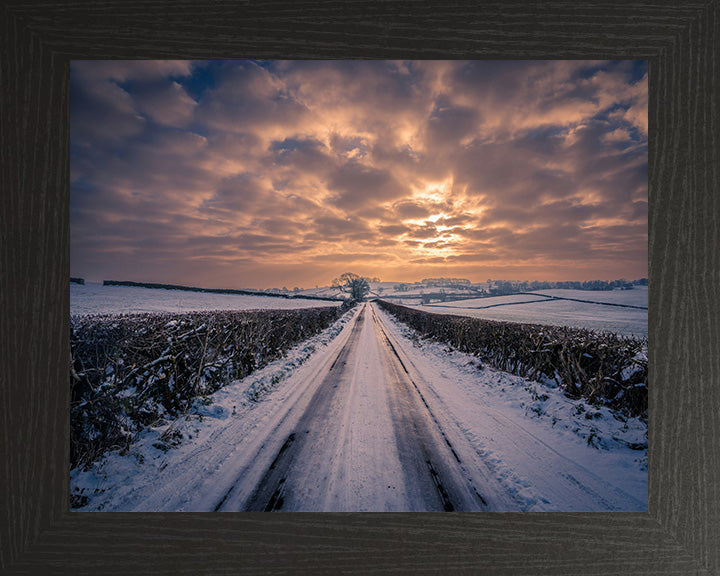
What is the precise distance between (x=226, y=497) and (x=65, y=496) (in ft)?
3.44

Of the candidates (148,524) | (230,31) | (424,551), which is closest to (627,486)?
(424,551)

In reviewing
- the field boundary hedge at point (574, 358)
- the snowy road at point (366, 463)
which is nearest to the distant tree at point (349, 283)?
the snowy road at point (366, 463)

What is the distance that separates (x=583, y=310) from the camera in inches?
135

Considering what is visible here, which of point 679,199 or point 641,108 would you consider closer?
point 679,199

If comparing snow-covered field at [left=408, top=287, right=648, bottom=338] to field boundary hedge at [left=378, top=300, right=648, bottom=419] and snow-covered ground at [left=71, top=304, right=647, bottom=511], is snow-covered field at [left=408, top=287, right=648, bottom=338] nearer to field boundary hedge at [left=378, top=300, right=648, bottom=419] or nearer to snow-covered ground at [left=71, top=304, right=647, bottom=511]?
field boundary hedge at [left=378, top=300, right=648, bottom=419]

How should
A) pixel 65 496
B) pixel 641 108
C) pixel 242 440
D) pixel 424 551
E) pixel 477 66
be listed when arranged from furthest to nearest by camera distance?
1. pixel 242 440
2. pixel 477 66
3. pixel 641 108
4. pixel 65 496
5. pixel 424 551

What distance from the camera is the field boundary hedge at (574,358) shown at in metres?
2.68

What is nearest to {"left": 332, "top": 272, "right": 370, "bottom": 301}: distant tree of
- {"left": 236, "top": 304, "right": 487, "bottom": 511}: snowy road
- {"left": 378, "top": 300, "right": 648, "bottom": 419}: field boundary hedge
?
{"left": 236, "top": 304, "right": 487, "bottom": 511}: snowy road

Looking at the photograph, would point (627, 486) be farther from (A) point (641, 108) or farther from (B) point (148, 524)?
(B) point (148, 524)

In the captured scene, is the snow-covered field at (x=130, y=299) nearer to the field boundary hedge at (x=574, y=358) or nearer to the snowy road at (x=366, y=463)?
the snowy road at (x=366, y=463)

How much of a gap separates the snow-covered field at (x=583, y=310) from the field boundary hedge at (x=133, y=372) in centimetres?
A: 439

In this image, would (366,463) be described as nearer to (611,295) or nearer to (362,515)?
(362,515)

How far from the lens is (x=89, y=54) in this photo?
5.51 ft

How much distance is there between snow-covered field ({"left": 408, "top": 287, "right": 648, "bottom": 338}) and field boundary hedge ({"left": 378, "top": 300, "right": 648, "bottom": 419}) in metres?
0.22
